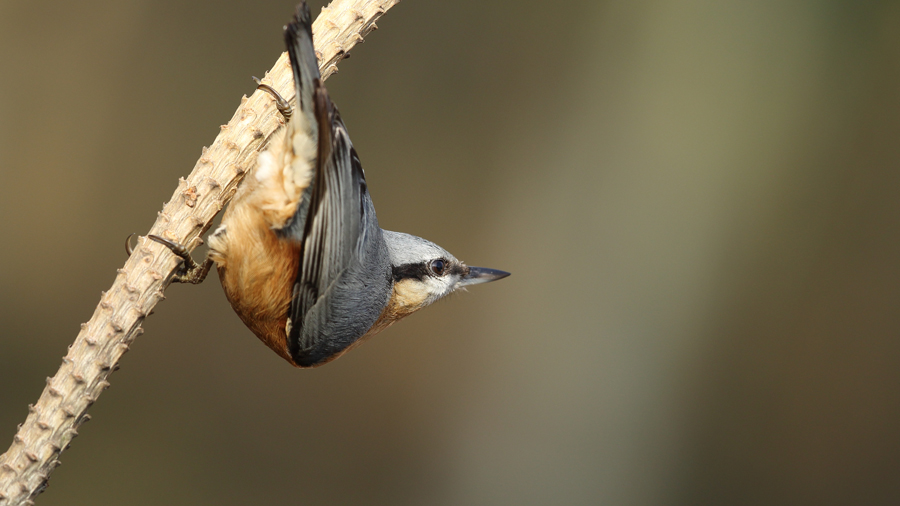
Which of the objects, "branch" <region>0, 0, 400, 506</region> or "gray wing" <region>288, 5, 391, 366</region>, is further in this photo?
"gray wing" <region>288, 5, 391, 366</region>

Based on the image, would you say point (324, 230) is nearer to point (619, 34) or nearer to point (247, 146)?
point (247, 146)

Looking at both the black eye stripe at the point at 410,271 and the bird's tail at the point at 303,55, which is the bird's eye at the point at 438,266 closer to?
the black eye stripe at the point at 410,271

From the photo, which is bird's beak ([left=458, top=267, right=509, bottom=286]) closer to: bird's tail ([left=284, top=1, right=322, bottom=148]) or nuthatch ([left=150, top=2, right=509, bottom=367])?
nuthatch ([left=150, top=2, right=509, bottom=367])

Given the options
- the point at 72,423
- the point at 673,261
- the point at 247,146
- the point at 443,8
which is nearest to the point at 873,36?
the point at 673,261

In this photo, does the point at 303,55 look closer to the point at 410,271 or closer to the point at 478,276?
the point at 410,271

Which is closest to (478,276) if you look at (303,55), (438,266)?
(438,266)

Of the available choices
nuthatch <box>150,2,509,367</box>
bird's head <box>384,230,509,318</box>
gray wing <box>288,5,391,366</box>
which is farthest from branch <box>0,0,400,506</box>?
bird's head <box>384,230,509,318</box>
